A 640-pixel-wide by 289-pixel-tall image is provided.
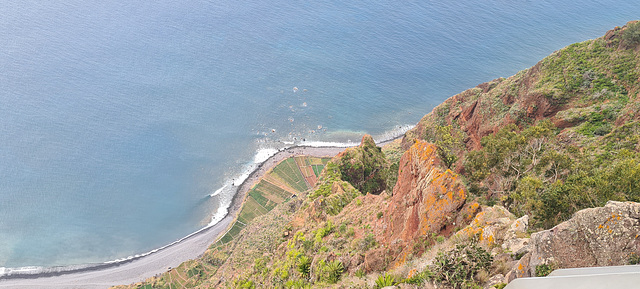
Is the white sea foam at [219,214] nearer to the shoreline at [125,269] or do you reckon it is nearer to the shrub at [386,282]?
the shoreline at [125,269]

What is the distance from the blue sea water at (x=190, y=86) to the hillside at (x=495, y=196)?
49530 millimetres

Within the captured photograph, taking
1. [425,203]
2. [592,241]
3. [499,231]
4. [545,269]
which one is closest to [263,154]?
[425,203]

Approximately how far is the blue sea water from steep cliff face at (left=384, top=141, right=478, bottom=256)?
2993 inches

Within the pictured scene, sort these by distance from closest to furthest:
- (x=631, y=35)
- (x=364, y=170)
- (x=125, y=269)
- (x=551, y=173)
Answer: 1. (x=551, y=173)
2. (x=631, y=35)
3. (x=364, y=170)
4. (x=125, y=269)

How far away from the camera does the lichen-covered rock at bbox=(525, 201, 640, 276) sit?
12508 millimetres

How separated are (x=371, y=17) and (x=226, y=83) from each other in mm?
78241

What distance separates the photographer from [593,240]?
1298 cm

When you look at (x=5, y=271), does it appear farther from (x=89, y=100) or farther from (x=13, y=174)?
(x=89, y=100)

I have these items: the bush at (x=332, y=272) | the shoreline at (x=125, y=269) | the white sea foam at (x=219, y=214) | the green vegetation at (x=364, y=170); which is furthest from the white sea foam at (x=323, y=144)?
the bush at (x=332, y=272)

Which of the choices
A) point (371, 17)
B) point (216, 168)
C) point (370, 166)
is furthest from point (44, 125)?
point (371, 17)

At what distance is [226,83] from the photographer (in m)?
128

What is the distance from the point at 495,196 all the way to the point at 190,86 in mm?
114341

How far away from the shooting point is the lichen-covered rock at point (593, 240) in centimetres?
1251

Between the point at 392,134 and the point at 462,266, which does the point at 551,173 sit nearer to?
the point at 462,266
